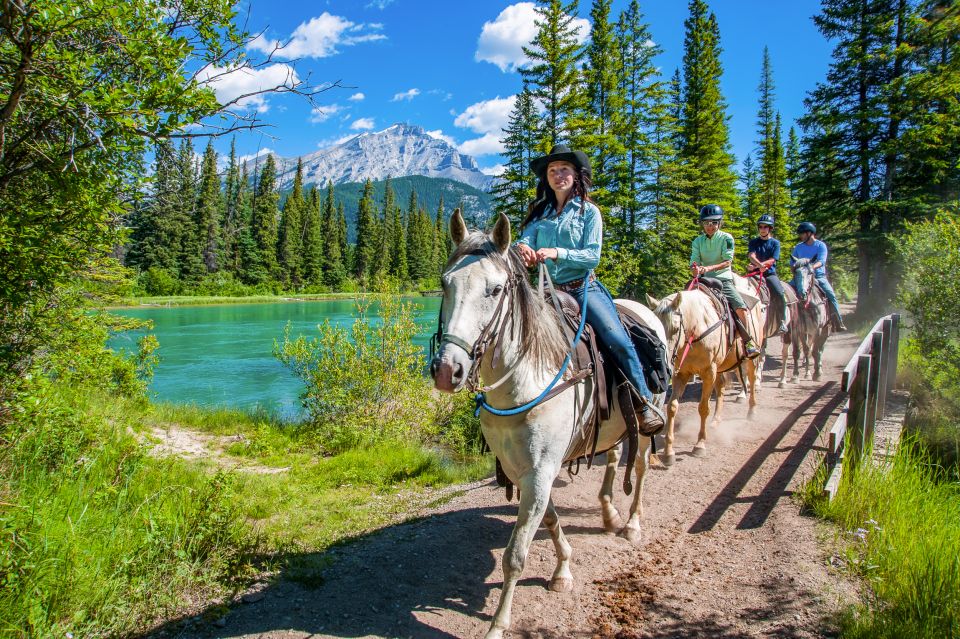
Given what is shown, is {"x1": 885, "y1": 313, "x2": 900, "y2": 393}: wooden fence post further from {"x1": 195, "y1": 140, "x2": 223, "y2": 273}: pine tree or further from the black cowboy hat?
{"x1": 195, "y1": 140, "x2": 223, "y2": 273}: pine tree

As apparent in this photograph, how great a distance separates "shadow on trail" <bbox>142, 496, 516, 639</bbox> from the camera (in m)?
3.38

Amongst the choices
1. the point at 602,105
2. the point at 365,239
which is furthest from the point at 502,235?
the point at 365,239

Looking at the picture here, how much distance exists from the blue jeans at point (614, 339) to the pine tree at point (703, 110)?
30.3 meters

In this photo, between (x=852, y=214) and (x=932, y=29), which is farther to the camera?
(x=852, y=214)

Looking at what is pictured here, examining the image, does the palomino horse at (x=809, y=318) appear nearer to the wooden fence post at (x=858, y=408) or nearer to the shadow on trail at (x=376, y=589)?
the wooden fence post at (x=858, y=408)

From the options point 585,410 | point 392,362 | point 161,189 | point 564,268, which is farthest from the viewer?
point 392,362

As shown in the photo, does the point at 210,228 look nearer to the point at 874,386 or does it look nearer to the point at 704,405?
the point at 704,405

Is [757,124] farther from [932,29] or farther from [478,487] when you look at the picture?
[478,487]

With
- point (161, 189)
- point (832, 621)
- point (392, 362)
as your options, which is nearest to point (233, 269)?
point (392, 362)

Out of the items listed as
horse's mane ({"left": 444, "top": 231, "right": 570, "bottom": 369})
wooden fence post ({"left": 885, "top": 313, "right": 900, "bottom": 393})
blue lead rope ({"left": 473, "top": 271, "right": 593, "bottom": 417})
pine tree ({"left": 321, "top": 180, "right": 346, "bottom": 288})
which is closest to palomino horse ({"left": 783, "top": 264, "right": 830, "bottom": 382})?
wooden fence post ({"left": 885, "top": 313, "right": 900, "bottom": 393})

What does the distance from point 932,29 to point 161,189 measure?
28144 mm

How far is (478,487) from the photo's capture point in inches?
258

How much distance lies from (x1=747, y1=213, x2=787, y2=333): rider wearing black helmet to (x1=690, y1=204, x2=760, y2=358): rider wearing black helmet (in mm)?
2642

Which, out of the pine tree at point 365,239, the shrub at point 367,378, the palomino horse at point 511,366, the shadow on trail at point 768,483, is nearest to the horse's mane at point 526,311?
the palomino horse at point 511,366
